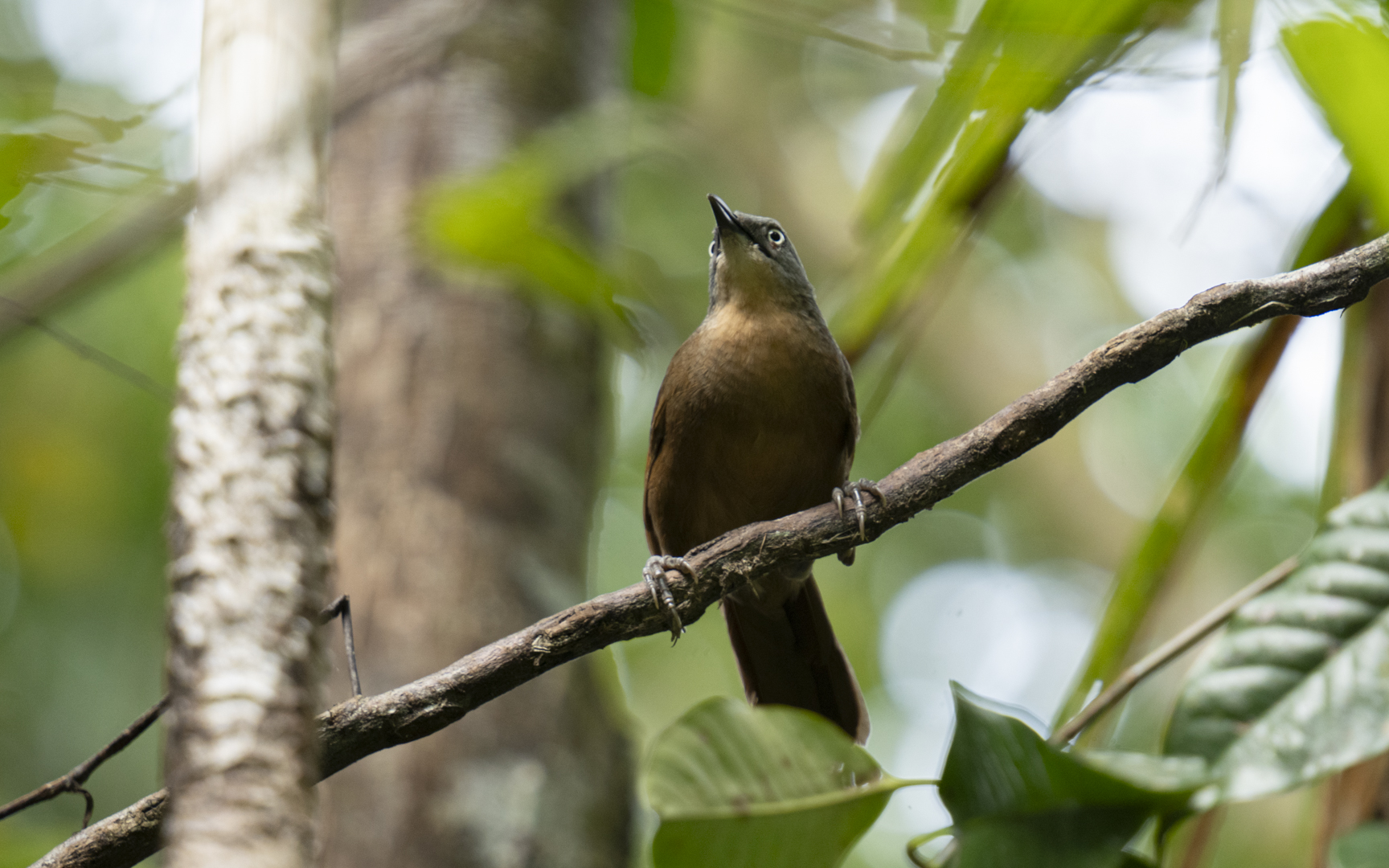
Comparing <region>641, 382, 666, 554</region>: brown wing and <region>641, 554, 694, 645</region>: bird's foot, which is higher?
<region>641, 382, 666, 554</region>: brown wing

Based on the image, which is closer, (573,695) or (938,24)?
(938,24)

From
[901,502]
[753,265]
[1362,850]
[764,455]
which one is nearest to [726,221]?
[753,265]

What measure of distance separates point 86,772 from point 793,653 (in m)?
2.26

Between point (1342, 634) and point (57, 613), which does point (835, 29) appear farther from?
point (57, 613)

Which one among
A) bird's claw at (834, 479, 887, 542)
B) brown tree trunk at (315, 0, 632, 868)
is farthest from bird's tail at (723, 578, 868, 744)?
bird's claw at (834, 479, 887, 542)

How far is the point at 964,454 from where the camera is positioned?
5.70ft

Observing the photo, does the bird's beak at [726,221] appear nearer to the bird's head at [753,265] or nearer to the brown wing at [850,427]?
the bird's head at [753,265]

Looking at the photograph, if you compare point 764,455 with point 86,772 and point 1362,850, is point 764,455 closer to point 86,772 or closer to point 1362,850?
point 1362,850

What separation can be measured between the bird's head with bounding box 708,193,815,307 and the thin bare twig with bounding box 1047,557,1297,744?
1878 mm

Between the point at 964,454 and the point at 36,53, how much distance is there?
3943mm

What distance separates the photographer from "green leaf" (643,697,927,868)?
1.56 metres

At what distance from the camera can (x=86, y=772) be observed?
1.65 m

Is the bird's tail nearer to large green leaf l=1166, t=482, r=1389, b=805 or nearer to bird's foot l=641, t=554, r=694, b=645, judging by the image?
bird's foot l=641, t=554, r=694, b=645

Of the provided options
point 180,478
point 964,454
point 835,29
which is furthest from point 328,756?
point 835,29
